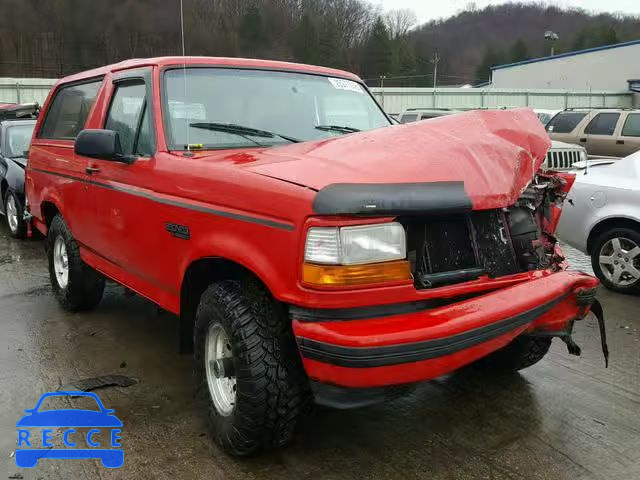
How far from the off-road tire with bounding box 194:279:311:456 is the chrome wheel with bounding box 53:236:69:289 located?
9.39 ft

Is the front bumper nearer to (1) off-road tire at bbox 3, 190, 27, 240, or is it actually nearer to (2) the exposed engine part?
(2) the exposed engine part

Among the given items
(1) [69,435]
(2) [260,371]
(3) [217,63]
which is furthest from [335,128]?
(1) [69,435]

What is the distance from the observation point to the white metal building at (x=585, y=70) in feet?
131

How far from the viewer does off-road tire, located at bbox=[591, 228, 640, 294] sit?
17.7ft

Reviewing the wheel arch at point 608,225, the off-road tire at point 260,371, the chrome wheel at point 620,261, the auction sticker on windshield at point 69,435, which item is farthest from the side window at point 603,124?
the auction sticker on windshield at point 69,435

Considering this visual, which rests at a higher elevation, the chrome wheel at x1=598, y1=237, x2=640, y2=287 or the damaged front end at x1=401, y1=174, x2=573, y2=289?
the damaged front end at x1=401, y1=174, x2=573, y2=289

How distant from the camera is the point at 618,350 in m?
4.30

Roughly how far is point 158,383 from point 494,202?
235cm

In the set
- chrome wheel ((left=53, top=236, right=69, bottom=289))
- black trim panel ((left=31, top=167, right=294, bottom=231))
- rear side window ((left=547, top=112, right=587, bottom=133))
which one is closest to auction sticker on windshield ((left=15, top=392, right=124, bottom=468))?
black trim panel ((left=31, top=167, right=294, bottom=231))

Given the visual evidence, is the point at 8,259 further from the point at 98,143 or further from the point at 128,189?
the point at 98,143

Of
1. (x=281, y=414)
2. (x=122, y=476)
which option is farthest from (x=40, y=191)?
(x=281, y=414)

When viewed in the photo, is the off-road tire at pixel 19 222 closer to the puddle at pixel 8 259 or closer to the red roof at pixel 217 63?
the puddle at pixel 8 259

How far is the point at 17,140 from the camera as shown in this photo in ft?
28.7

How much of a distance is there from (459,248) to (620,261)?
3517 mm
